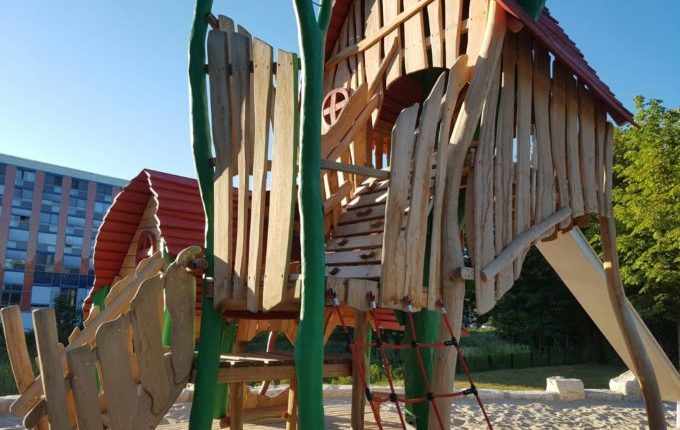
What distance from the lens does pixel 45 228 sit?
41156 mm

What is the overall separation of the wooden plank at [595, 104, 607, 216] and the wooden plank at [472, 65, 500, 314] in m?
1.93

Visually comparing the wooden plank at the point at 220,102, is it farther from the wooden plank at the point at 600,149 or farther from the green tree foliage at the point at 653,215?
the green tree foliage at the point at 653,215

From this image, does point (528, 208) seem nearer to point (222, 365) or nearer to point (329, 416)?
point (222, 365)

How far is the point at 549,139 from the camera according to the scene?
5652mm

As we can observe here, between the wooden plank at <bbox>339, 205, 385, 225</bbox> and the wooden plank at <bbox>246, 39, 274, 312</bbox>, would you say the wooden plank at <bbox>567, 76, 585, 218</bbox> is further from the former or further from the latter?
the wooden plank at <bbox>246, 39, 274, 312</bbox>

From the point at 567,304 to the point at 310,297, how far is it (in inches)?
844

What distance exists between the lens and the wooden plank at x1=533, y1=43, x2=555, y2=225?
5.51 meters

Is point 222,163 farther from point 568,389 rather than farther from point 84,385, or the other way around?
point 568,389

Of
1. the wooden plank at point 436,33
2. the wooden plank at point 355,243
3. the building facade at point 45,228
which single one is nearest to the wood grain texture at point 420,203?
the wooden plank at point 355,243

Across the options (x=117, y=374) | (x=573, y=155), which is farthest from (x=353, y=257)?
(x=573, y=155)

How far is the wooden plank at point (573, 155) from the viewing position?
5848 millimetres

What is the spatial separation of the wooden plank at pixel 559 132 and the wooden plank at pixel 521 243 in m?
0.18

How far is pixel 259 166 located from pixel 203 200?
0.56m

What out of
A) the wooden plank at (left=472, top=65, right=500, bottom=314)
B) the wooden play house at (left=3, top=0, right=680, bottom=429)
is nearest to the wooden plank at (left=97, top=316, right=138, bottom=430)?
the wooden play house at (left=3, top=0, right=680, bottom=429)
